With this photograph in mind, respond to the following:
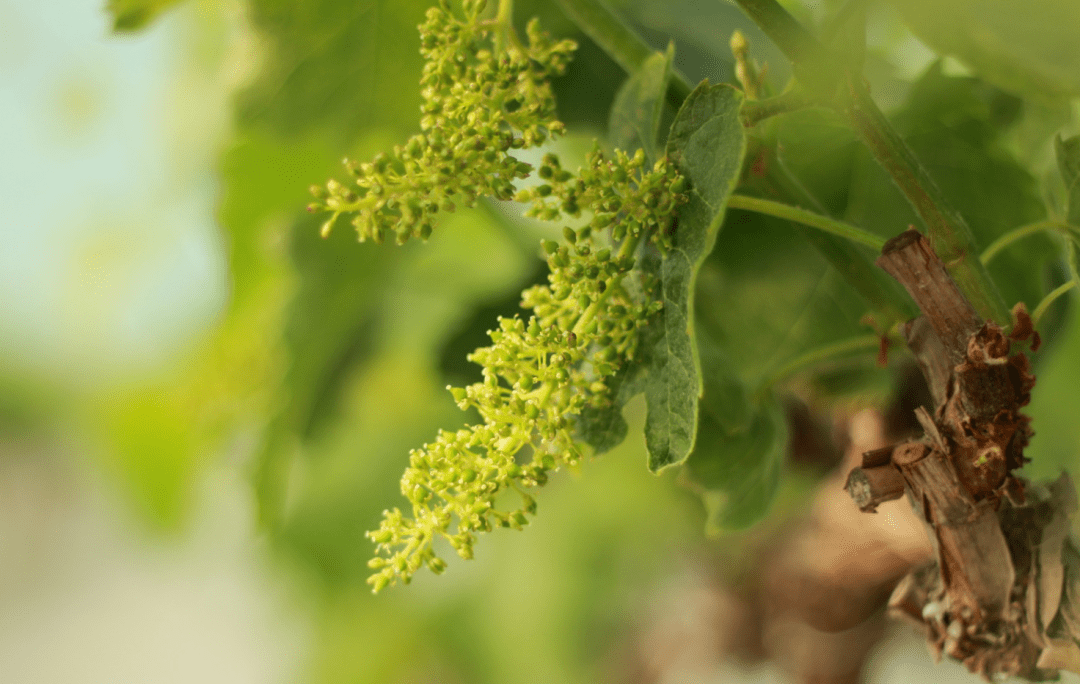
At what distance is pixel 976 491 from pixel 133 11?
0.49m

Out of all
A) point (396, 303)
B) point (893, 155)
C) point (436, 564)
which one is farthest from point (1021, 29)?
point (396, 303)

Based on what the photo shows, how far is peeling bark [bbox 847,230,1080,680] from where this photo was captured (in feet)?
0.92

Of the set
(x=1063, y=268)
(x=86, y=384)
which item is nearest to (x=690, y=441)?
(x=1063, y=268)

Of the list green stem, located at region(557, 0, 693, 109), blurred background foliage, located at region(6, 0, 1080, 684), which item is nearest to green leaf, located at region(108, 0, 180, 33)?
blurred background foliage, located at region(6, 0, 1080, 684)

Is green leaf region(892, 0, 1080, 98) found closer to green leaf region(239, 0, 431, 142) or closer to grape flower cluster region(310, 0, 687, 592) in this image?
grape flower cluster region(310, 0, 687, 592)

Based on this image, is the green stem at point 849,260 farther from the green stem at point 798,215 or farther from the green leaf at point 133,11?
the green leaf at point 133,11

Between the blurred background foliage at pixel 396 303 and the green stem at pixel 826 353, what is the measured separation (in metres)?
0.03

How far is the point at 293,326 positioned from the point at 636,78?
0.35m

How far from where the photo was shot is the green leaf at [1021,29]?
0.24 meters

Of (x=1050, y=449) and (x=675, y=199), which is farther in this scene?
(x=1050, y=449)

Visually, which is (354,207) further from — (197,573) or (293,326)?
(197,573)

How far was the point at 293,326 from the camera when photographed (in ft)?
2.00

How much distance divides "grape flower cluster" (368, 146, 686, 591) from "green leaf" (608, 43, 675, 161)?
0.15 ft

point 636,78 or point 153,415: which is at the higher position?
point 153,415
